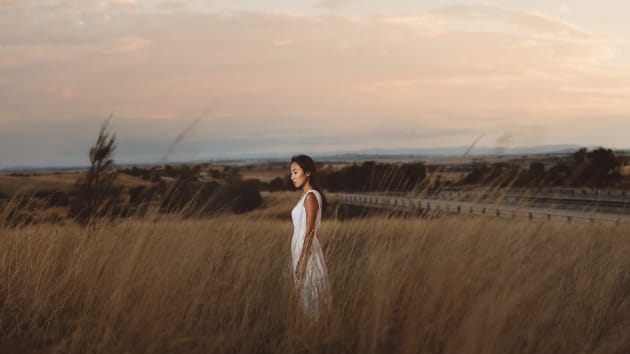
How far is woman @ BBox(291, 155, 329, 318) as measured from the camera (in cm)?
436

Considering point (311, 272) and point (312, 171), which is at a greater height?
point (312, 171)

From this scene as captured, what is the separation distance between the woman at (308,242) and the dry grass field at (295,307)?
0.12 m

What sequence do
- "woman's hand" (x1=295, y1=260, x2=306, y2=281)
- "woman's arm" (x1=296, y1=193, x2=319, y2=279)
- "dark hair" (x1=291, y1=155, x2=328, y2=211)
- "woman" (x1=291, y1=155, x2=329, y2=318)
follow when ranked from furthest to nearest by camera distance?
1. "dark hair" (x1=291, y1=155, x2=328, y2=211)
2. "woman's arm" (x1=296, y1=193, x2=319, y2=279)
3. "woman's hand" (x1=295, y1=260, x2=306, y2=281)
4. "woman" (x1=291, y1=155, x2=329, y2=318)

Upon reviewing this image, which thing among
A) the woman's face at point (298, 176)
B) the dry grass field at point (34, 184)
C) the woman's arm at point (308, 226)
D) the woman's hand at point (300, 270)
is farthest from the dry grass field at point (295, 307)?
the dry grass field at point (34, 184)

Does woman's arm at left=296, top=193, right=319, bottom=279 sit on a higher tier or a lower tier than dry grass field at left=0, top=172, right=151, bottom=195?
lower

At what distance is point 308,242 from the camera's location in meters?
5.09

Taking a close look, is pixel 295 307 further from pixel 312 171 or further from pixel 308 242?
pixel 312 171

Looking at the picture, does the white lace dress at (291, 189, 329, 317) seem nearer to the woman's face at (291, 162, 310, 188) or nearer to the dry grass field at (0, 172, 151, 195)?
the woman's face at (291, 162, 310, 188)

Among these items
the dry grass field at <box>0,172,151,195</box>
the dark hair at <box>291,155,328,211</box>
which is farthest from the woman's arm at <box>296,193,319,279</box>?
the dry grass field at <box>0,172,151,195</box>

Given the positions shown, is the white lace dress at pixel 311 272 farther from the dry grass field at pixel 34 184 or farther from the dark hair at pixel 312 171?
the dry grass field at pixel 34 184

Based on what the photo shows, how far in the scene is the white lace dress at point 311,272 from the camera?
419 cm

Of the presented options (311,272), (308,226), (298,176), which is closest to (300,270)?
(311,272)

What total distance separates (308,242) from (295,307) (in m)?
0.93

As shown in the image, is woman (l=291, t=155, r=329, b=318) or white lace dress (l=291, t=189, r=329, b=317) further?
woman (l=291, t=155, r=329, b=318)
